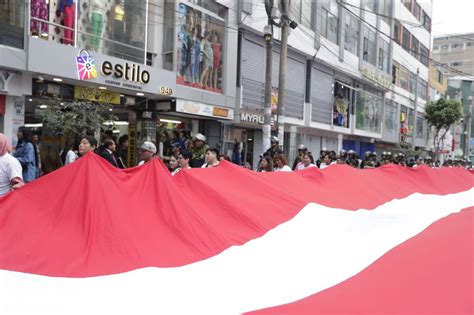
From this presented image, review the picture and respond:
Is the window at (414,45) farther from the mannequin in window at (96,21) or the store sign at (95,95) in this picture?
the mannequin in window at (96,21)

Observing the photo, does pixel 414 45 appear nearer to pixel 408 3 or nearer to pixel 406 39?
pixel 406 39

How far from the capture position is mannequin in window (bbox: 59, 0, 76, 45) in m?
13.4

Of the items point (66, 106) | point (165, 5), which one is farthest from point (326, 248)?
point (165, 5)

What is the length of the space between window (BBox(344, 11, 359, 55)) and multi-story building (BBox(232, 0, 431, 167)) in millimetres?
66

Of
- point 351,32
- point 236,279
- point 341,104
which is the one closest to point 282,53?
point 236,279

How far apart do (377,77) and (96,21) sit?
2559 centimetres

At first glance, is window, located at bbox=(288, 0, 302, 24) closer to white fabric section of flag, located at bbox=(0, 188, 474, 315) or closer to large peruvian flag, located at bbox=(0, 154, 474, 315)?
large peruvian flag, located at bbox=(0, 154, 474, 315)

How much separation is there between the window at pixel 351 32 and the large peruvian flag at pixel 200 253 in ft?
84.2

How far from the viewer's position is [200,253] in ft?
15.4

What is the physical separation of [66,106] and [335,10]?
21832mm

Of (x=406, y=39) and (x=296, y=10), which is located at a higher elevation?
(x=406, y=39)

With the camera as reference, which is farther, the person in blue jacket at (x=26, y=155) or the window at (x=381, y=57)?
the window at (x=381, y=57)

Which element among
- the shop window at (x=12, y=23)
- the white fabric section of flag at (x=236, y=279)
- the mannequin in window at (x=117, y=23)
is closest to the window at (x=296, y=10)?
the mannequin in window at (x=117, y=23)

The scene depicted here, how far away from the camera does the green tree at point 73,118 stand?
463 inches
